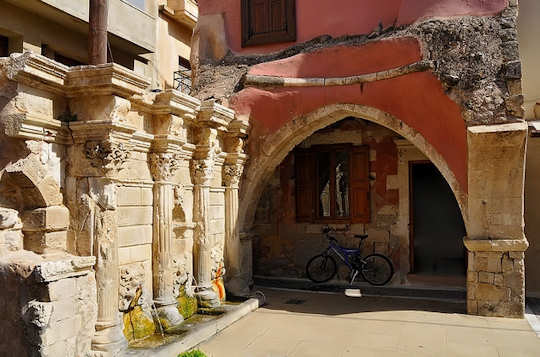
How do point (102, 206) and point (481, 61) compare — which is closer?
point (102, 206)

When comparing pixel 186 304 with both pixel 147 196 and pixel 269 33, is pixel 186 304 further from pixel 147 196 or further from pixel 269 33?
pixel 269 33

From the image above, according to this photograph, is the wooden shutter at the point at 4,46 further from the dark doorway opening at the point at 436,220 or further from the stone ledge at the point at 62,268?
the dark doorway opening at the point at 436,220

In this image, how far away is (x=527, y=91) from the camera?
8.88 meters

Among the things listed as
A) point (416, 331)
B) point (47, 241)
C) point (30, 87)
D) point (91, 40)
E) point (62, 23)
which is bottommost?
point (416, 331)

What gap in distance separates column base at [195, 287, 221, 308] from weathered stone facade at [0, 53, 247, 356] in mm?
459

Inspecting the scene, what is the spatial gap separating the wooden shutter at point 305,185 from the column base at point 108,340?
5370mm

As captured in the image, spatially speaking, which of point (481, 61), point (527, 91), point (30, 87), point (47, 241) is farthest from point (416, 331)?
point (527, 91)

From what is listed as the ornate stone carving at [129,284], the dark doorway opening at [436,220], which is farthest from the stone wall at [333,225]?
the ornate stone carving at [129,284]

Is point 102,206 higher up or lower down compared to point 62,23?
lower down

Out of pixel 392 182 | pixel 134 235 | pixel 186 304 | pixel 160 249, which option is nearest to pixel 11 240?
pixel 134 235

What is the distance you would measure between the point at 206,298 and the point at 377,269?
144 inches

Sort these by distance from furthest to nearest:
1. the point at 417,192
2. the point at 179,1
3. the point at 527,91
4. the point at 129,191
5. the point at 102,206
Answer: the point at 179,1 → the point at 417,192 → the point at 527,91 → the point at 129,191 → the point at 102,206

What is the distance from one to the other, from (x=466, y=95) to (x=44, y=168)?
5271 millimetres

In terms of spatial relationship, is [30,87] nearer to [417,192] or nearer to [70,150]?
[70,150]
